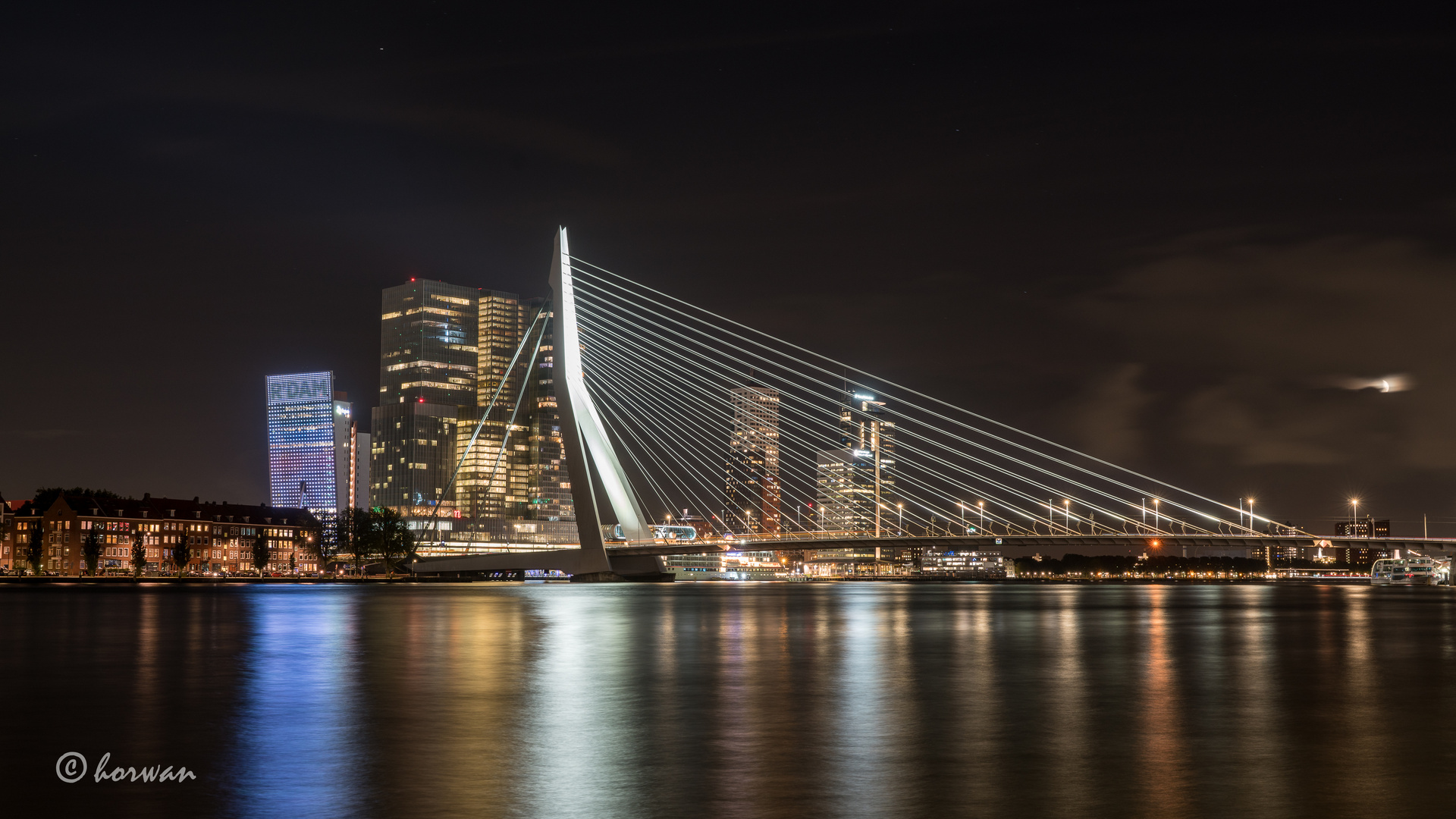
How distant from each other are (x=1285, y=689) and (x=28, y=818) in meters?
16.5

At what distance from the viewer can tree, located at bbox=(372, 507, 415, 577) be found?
430 ft

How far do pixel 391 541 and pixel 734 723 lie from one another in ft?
402

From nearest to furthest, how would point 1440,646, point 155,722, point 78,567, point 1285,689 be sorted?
point 155,722
point 1285,689
point 1440,646
point 78,567

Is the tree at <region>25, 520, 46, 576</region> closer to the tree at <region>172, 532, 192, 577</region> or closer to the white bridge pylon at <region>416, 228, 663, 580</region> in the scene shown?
the tree at <region>172, 532, 192, 577</region>

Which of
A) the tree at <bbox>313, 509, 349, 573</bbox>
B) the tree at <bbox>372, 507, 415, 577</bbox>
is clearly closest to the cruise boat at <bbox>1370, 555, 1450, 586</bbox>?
the tree at <bbox>372, 507, 415, 577</bbox>

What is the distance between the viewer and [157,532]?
510 ft

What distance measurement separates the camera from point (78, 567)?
5659 inches

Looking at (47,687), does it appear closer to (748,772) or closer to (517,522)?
(748,772)

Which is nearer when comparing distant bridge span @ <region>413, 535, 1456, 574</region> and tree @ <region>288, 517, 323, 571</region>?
distant bridge span @ <region>413, 535, 1456, 574</region>

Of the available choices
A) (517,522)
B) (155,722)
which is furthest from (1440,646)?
(517,522)

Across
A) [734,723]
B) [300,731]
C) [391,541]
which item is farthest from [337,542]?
[734,723]

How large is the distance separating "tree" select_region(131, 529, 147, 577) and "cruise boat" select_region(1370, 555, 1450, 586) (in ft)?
431

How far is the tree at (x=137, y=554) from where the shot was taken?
134500 mm

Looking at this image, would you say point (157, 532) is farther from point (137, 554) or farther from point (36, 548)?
point (137, 554)
